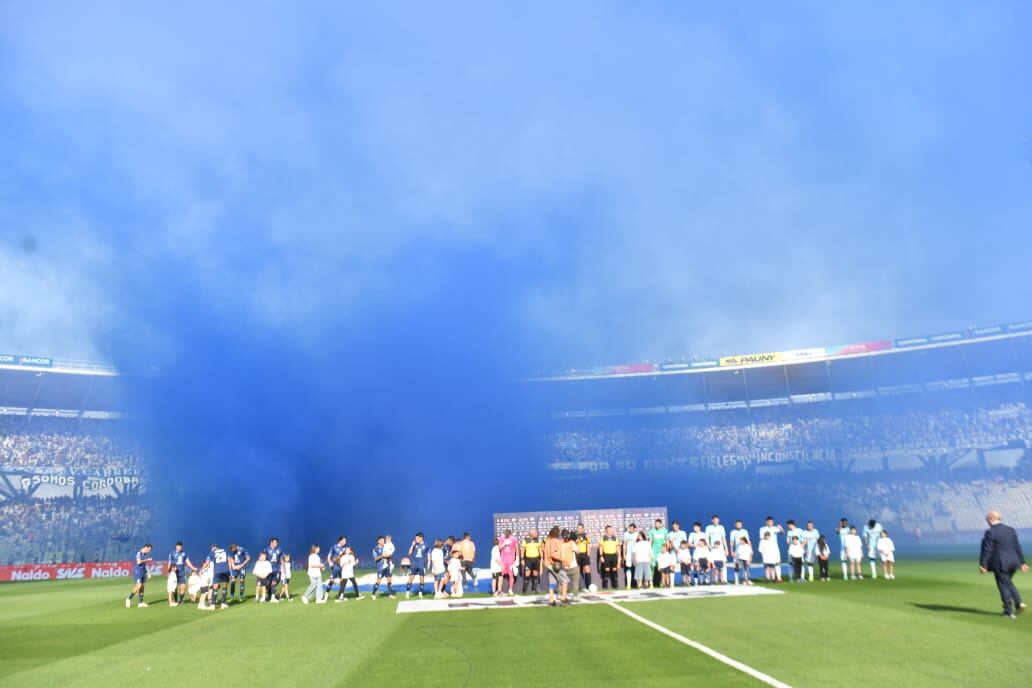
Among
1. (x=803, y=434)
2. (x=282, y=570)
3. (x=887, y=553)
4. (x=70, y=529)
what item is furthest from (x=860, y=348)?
(x=70, y=529)

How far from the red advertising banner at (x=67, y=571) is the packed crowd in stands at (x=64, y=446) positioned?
35.3 ft

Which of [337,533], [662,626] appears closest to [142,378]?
[337,533]

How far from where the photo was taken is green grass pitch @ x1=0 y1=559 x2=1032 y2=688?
803 centimetres

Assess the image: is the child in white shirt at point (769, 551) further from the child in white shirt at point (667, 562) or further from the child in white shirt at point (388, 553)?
the child in white shirt at point (388, 553)

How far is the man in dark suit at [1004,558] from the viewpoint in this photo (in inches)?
444

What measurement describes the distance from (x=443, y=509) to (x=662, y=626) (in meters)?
37.9

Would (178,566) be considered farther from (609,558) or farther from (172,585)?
(609,558)

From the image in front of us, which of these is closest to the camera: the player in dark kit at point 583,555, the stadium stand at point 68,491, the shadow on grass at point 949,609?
the shadow on grass at point 949,609

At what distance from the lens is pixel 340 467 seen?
1847 inches

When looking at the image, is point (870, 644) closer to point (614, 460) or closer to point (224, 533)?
point (224, 533)

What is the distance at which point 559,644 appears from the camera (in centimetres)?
1036

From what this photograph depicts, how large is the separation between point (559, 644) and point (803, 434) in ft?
180

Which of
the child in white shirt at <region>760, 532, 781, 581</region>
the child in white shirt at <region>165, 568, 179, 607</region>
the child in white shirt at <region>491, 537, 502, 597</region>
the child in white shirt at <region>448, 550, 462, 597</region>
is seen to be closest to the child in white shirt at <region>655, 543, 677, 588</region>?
the child in white shirt at <region>760, 532, 781, 581</region>

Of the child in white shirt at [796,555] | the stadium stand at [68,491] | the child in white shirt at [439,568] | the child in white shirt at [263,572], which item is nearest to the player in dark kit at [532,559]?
the child in white shirt at [439,568]
